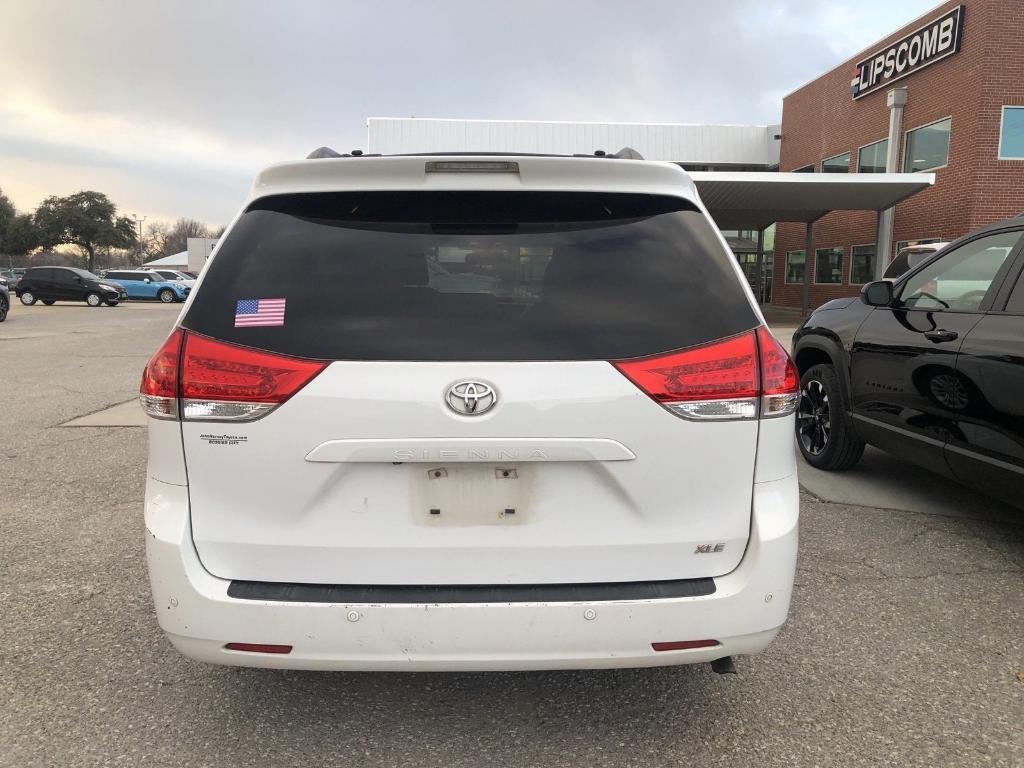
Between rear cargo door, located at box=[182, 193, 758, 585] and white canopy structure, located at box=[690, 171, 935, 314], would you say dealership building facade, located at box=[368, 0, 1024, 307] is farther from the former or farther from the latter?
rear cargo door, located at box=[182, 193, 758, 585]

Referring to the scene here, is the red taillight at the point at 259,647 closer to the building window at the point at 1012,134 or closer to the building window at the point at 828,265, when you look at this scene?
the building window at the point at 1012,134

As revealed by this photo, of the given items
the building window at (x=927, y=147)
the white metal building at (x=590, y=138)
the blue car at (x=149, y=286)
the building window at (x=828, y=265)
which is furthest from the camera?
the blue car at (x=149, y=286)

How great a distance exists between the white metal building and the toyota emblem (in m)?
30.9

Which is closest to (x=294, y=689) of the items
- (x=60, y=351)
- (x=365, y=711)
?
(x=365, y=711)

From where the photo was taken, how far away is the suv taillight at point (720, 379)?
195 cm

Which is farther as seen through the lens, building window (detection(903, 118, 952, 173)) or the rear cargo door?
building window (detection(903, 118, 952, 173))

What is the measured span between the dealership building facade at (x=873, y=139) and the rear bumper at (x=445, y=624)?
17.0m

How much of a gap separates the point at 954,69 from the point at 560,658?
23371 millimetres

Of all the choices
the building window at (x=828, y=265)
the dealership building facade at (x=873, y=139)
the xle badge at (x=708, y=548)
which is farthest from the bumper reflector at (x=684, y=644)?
the building window at (x=828, y=265)

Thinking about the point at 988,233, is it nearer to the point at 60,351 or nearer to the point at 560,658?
the point at 560,658

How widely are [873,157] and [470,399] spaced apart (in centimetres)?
2601

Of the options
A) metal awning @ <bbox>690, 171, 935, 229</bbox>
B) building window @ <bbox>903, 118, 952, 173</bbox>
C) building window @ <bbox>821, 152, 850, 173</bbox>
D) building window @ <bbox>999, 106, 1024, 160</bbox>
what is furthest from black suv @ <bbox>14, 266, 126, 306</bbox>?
building window @ <bbox>999, 106, 1024, 160</bbox>

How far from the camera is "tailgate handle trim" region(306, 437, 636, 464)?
6.22ft

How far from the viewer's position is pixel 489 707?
2.48 metres
